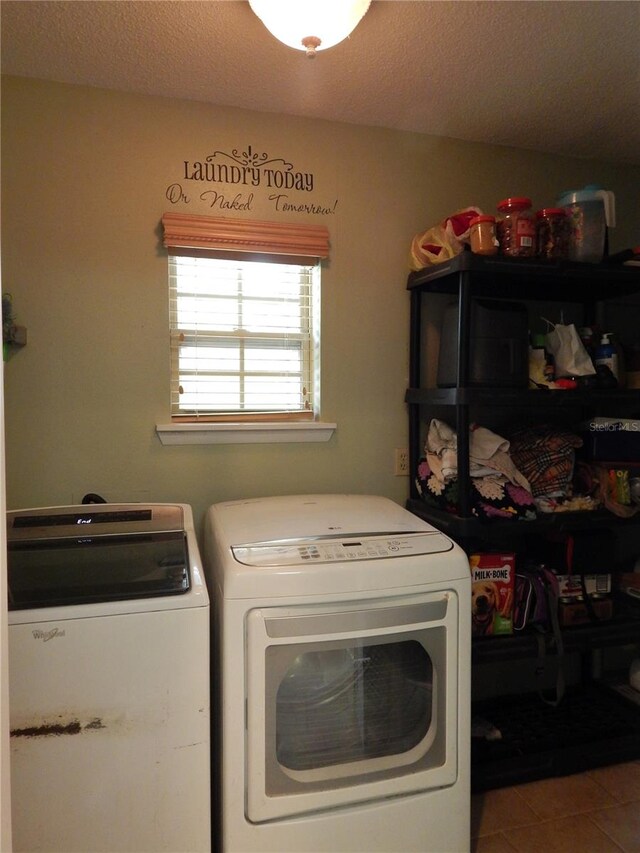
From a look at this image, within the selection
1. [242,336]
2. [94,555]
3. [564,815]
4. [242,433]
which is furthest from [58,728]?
[564,815]

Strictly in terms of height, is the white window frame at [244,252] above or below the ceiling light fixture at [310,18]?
below

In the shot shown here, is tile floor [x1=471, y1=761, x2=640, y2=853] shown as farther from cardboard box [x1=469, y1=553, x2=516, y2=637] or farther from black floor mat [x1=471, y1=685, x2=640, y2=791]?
cardboard box [x1=469, y1=553, x2=516, y2=637]

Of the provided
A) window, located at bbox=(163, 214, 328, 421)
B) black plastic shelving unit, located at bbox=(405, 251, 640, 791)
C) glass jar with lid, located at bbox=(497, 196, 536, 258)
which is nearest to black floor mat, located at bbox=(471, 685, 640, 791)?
black plastic shelving unit, located at bbox=(405, 251, 640, 791)

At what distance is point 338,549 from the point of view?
1483mm

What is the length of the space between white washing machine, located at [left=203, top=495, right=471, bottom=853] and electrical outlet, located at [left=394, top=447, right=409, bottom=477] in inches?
24.9

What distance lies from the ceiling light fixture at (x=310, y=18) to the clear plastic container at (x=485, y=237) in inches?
28.5

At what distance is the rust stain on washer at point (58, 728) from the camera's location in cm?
122

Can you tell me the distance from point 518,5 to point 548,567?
181 centimetres

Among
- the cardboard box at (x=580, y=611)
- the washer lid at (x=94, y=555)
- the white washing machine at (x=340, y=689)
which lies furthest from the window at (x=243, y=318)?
the cardboard box at (x=580, y=611)

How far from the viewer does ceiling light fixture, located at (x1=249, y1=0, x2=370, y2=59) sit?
131cm

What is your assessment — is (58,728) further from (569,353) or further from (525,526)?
(569,353)

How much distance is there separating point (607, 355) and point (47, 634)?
206 centimetres

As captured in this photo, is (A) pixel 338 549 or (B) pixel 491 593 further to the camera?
(B) pixel 491 593

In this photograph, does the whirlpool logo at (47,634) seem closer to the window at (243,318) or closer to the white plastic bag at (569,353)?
the window at (243,318)
